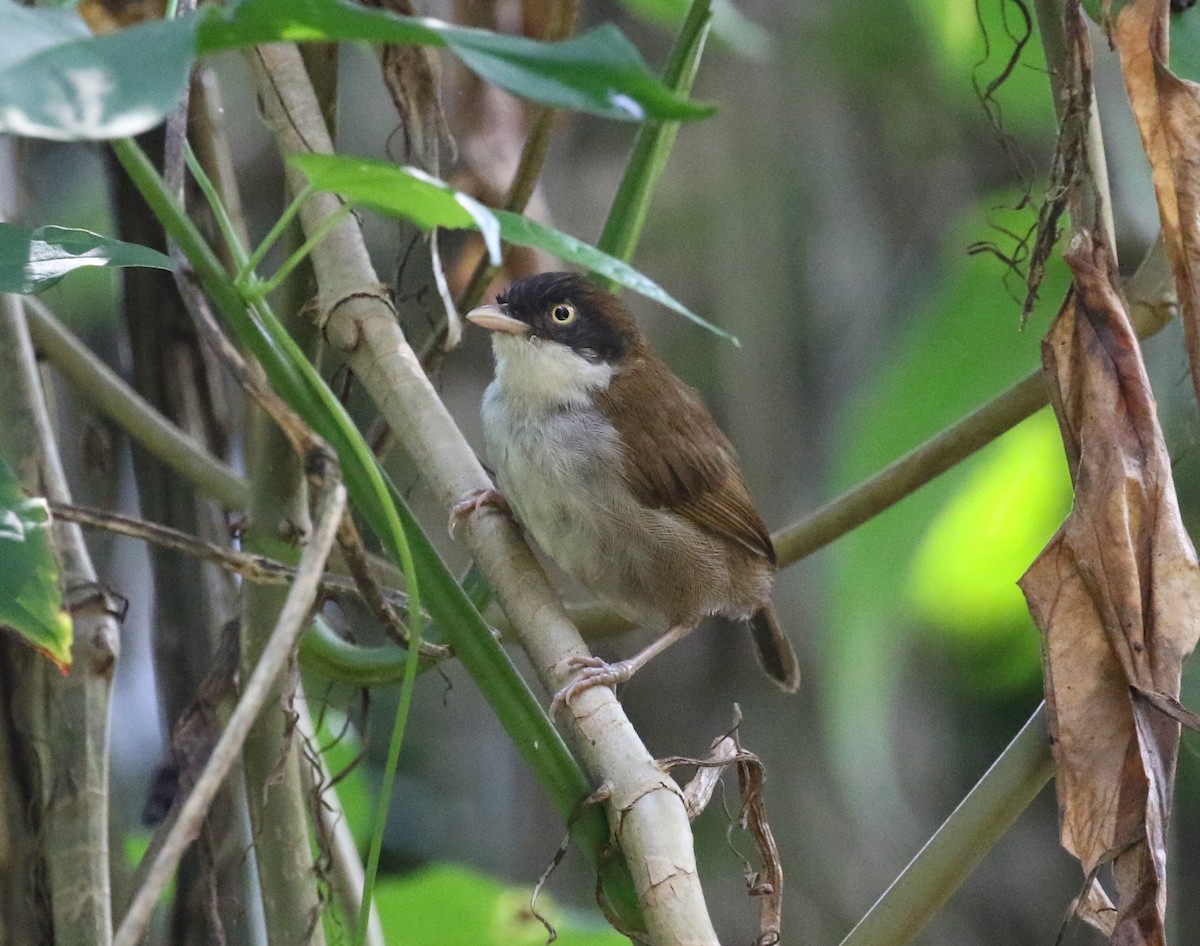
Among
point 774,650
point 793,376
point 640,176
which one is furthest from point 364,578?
point 793,376

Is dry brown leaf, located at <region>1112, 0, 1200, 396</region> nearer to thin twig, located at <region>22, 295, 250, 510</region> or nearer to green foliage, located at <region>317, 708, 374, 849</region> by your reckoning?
thin twig, located at <region>22, 295, 250, 510</region>

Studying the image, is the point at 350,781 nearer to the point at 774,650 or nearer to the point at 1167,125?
the point at 774,650

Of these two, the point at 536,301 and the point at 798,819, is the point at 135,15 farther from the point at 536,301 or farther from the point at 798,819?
the point at 798,819

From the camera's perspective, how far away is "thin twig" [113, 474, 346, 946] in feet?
3.88

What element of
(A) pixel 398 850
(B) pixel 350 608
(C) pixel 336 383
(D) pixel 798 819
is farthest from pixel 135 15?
(D) pixel 798 819

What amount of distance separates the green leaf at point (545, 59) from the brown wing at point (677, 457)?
238 centimetres

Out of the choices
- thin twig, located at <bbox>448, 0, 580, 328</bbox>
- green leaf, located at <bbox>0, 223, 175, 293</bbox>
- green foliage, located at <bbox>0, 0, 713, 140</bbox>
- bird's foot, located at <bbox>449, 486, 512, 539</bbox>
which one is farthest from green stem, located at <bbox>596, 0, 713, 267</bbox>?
green foliage, located at <bbox>0, 0, 713, 140</bbox>

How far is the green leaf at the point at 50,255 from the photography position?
1.58 metres

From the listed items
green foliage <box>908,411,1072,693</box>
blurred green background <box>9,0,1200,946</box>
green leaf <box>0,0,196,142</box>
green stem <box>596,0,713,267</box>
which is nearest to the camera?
green leaf <box>0,0,196,142</box>

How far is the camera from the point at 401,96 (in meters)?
2.77

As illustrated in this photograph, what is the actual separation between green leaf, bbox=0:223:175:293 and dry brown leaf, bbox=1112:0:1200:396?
4.42 ft

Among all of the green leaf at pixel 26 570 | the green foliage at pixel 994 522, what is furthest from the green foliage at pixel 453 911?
the green leaf at pixel 26 570

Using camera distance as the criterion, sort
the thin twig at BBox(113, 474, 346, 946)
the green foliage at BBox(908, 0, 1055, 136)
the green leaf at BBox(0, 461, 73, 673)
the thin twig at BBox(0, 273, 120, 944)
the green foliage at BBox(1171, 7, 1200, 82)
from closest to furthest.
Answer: the thin twig at BBox(113, 474, 346, 946)
the green leaf at BBox(0, 461, 73, 673)
the green foliage at BBox(1171, 7, 1200, 82)
the thin twig at BBox(0, 273, 120, 944)
the green foliage at BBox(908, 0, 1055, 136)

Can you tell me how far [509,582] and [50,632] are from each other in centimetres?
80
